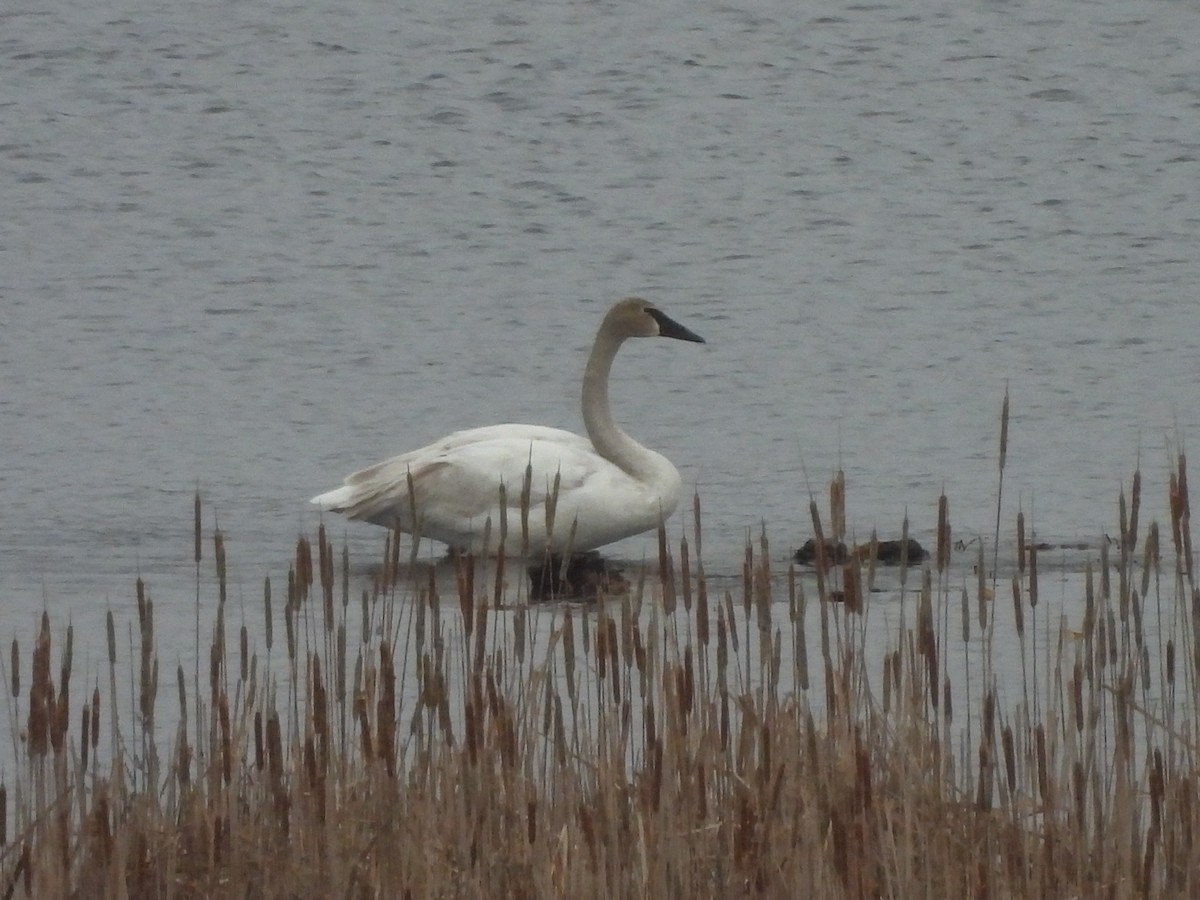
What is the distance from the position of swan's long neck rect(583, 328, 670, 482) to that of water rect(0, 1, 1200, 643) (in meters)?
0.25

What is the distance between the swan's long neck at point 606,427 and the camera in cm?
954

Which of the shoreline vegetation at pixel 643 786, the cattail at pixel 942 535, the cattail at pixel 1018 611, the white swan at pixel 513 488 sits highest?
the cattail at pixel 942 535

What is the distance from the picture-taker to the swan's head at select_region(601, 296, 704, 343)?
10367 mm

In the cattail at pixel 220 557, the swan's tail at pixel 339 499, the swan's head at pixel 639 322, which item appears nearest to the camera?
the cattail at pixel 220 557

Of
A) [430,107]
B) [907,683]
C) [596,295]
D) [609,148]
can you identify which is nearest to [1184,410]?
[596,295]

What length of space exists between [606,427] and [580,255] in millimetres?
5969

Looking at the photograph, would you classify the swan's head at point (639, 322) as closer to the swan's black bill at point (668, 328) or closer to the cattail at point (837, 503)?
the swan's black bill at point (668, 328)

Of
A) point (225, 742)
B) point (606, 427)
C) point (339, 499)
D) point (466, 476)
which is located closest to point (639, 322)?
point (606, 427)

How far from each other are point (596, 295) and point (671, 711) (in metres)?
10.4

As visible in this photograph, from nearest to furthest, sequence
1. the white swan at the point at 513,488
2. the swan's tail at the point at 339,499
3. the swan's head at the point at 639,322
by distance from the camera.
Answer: the swan's tail at the point at 339,499 < the white swan at the point at 513,488 < the swan's head at the point at 639,322

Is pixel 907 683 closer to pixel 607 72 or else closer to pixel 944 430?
pixel 944 430

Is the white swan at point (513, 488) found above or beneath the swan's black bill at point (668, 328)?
beneath

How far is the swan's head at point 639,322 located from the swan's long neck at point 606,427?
45 mm

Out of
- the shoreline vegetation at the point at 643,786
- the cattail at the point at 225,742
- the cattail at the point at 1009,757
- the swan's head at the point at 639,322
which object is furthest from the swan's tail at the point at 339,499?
the cattail at the point at 1009,757
